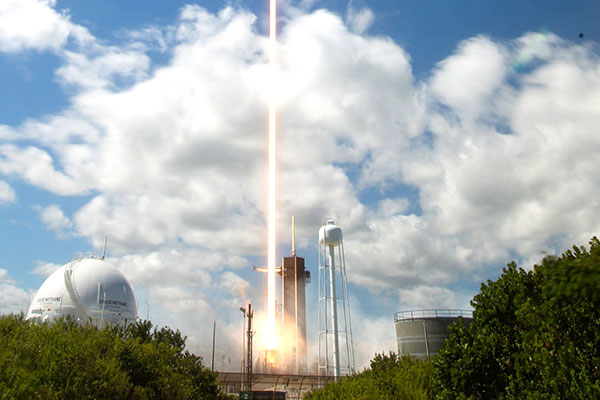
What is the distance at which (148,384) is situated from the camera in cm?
3347

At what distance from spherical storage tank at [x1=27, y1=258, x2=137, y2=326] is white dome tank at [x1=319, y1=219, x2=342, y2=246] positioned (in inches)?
1179

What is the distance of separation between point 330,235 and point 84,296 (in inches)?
1420

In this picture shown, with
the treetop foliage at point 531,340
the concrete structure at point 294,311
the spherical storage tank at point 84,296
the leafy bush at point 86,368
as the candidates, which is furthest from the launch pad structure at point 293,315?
the treetop foliage at point 531,340

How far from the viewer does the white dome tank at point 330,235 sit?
74.3 m

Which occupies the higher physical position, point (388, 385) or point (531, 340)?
point (531, 340)

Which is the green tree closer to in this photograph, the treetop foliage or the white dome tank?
the treetop foliage

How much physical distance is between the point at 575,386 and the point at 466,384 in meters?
5.83

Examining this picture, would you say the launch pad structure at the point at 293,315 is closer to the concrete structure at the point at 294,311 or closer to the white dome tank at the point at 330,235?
the concrete structure at the point at 294,311

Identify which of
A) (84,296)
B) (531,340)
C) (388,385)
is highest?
(84,296)

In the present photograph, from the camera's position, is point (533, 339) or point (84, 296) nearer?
point (533, 339)

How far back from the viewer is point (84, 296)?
59.4 m

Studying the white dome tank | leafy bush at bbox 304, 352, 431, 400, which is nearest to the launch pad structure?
the white dome tank

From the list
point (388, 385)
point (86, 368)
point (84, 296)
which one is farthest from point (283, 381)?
point (86, 368)

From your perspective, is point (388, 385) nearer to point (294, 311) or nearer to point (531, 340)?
point (531, 340)
